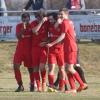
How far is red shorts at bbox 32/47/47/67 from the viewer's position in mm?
16922

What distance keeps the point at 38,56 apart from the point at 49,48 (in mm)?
438

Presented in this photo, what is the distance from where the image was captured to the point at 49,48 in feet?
55.3

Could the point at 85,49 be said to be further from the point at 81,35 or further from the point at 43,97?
the point at 43,97

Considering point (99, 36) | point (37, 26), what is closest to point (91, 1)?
point (99, 36)

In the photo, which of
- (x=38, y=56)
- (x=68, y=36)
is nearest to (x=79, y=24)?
(x=38, y=56)

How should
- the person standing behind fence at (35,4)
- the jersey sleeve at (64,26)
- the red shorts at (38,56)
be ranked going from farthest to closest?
1. the person standing behind fence at (35,4)
2. the red shorts at (38,56)
3. the jersey sleeve at (64,26)

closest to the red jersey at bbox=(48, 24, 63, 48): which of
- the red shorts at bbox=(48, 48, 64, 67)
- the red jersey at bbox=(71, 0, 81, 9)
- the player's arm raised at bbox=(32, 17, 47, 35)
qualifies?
the red shorts at bbox=(48, 48, 64, 67)

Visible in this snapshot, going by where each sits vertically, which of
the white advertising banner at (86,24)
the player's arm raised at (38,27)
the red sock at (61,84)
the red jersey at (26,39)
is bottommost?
the white advertising banner at (86,24)

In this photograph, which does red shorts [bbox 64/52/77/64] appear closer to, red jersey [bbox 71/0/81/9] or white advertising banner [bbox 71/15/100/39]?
white advertising banner [bbox 71/15/100/39]

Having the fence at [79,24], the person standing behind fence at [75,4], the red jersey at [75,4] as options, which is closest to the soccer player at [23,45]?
the fence at [79,24]

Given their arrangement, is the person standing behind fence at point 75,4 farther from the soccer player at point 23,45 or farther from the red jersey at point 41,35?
the red jersey at point 41,35

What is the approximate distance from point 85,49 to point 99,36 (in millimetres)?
951

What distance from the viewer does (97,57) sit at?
2595cm

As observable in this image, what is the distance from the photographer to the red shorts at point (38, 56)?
16922mm
